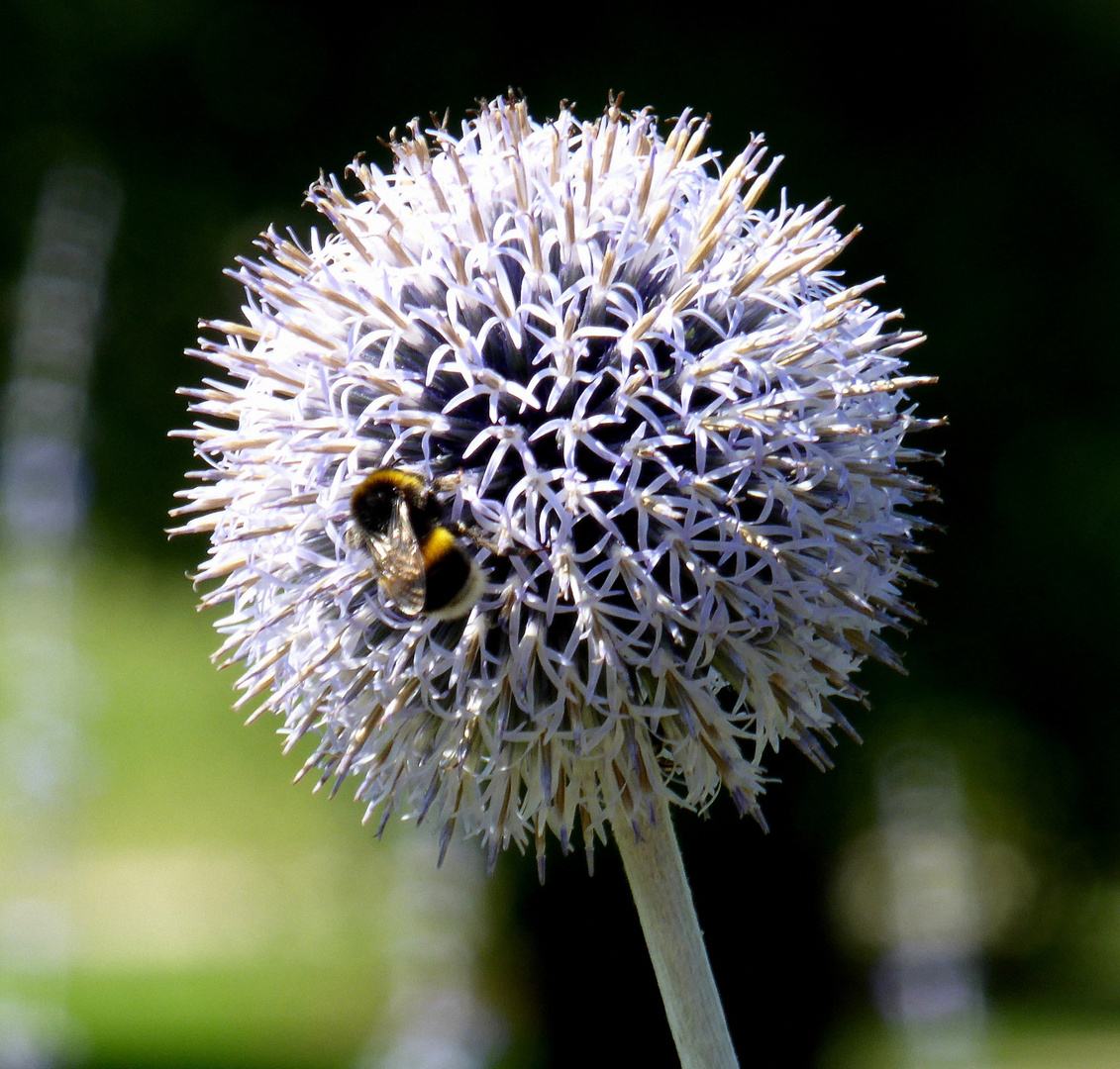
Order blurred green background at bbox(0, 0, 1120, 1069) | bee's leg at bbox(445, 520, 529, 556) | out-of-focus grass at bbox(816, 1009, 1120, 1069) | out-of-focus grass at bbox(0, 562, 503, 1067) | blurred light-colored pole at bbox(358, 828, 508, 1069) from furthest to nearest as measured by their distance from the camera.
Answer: out-of-focus grass at bbox(0, 562, 503, 1067)
blurred light-colored pole at bbox(358, 828, 508, 1069)
out-of-focus grass at bbox(816, 1009, 1120, 1069)
blurred green background at bbox(0, 0, 1120, 1069)
bee's leg at bbox(445, 520, 529, 556)

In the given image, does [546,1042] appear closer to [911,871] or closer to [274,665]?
[911,871]

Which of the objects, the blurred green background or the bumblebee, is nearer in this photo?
the bumblebee

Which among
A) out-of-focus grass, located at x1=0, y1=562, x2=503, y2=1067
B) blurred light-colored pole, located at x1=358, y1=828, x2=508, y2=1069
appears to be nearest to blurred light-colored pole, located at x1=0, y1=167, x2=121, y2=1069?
out-of-focus grass, located at x1=0, y1=562, x2=503, y2=1067

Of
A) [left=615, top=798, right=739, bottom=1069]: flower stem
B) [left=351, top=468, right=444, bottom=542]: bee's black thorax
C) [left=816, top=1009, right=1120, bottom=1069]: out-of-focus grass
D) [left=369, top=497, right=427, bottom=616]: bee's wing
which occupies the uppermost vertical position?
[left=351, top=468, right=444, bottom=542]: bee's black thorax

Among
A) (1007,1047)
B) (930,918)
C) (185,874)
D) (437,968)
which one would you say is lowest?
(1007,1047)

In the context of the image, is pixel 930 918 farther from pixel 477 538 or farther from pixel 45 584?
pixel 477 538

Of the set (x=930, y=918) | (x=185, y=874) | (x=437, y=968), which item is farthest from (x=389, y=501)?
(x=185, y=874)

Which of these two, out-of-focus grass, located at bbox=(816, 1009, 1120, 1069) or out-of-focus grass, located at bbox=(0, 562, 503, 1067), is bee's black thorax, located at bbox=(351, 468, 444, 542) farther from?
out-of-focus grass, located at bbox=(816, 1009, 1120, 1069)
